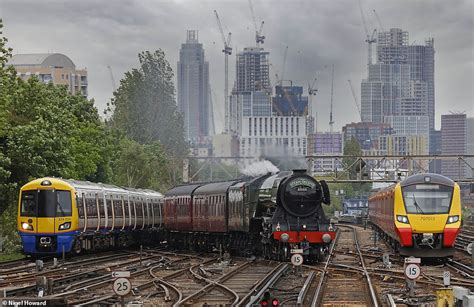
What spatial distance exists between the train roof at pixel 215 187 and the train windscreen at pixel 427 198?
11.9 meters

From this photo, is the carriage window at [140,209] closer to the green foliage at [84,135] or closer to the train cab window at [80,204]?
the green foliage at [84,135]

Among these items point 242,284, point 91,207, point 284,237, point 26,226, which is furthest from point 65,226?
point 242,284

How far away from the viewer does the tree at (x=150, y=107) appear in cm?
10362

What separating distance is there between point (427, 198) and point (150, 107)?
7370 cm

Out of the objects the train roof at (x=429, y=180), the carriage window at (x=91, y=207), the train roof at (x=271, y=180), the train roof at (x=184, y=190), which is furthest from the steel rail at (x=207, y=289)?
the train roof at (x=184, y=190)

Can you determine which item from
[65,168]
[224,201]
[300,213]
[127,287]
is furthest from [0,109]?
[127,287]

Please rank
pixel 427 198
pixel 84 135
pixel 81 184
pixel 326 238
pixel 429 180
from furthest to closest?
1. pixel 84 135
2. pixel 81 184
3. pixel 326 238
4. pixel 429 180
5. pixel 427 198

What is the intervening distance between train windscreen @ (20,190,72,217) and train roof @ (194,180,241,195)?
351 inches

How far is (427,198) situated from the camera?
33312 millimetres

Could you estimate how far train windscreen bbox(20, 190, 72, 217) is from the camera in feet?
125

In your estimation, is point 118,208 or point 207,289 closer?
point 207,289

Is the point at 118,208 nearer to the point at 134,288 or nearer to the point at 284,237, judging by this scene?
the point at 284,237

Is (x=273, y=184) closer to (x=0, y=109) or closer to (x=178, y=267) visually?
(x=178, y=267)

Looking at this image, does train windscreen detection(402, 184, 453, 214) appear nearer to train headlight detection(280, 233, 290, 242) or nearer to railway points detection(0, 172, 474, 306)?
railway points detection(0, 172, 474, 306)
